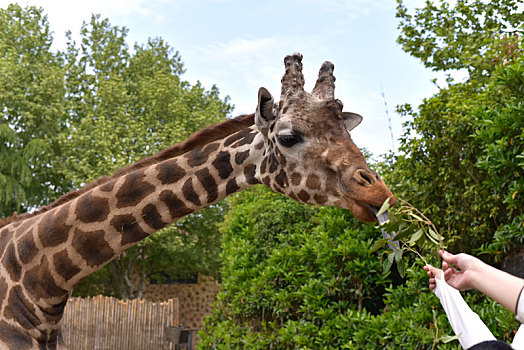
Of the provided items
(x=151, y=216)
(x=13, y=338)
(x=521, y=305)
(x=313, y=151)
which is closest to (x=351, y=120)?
(x=313, y=151)

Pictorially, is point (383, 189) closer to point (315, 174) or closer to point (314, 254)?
point (315, 174)

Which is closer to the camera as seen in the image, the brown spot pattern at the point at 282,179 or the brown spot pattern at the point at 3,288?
the brown spot pattern at the point at 282,179

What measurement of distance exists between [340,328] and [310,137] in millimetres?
3457

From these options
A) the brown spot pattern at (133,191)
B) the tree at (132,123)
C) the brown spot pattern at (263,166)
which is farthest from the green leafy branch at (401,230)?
the tree at (132,123)

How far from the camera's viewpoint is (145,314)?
1484 centimetres

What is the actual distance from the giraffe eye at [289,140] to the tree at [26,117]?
18.0m

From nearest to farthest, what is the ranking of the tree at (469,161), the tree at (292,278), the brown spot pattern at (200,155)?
the brown spot pattern at (200,155) < the tree at (469,161) < the tree at (292,278)

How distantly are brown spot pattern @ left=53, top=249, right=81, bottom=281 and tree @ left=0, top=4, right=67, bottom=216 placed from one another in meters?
Result: 17.2

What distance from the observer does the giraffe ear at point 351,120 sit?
327 centimetres

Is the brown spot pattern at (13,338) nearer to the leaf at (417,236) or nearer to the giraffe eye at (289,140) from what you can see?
the giraffe eye at (289,140)

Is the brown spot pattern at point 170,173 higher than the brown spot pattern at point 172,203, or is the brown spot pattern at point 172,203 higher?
the brown spot pattern at point 170,173

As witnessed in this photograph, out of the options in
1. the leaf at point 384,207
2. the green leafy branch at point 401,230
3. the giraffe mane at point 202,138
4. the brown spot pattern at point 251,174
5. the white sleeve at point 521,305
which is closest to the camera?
the white sleeve at point 521,305

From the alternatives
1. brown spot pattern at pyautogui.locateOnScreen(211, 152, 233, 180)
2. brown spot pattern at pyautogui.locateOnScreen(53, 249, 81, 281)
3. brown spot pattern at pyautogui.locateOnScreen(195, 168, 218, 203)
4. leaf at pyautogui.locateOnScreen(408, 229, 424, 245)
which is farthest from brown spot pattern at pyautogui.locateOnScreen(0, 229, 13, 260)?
leaf at pyautogui.locateOnScreen(408, 229, 424, 245)

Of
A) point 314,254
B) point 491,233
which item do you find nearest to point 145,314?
point 314,254
